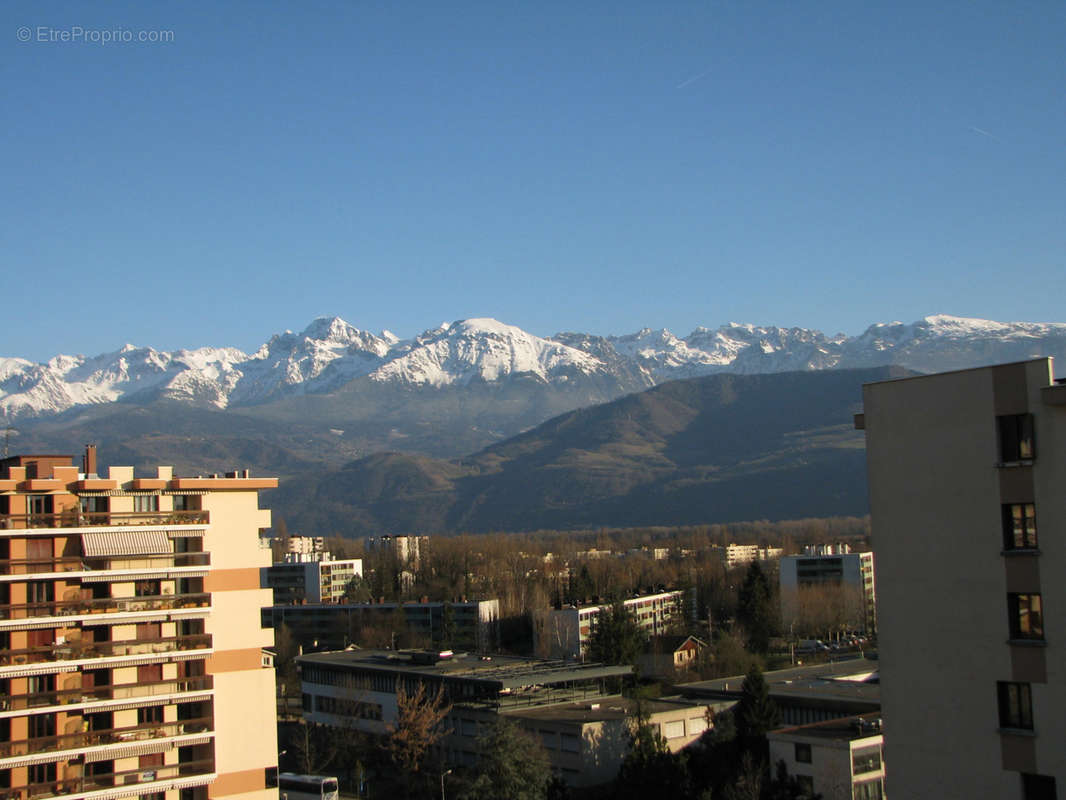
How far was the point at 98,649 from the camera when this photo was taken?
1834 cm

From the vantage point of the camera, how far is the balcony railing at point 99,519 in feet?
59.7

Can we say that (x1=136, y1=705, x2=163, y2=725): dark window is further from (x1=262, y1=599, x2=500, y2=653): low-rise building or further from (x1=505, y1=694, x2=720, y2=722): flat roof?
(x1=262, y1=599, x2=500, y2=653): low-rise building

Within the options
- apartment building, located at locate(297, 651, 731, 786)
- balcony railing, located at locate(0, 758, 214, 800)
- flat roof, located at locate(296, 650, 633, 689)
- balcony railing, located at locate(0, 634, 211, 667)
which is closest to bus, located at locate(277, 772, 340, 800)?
apartment building, located at locate(297, 651, 731, 786)

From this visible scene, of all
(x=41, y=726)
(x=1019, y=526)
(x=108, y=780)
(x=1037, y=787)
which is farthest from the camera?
(x=108, y=780)

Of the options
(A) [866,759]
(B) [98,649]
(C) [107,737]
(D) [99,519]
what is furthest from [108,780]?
(A) [866,759]

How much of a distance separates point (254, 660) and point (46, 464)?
492cm

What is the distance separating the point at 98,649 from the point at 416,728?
1892 cm

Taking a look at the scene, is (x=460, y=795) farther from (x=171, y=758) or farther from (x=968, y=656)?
(x=968, y=656)

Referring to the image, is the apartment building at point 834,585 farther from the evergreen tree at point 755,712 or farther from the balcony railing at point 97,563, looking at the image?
the balcony railing at point 97,563

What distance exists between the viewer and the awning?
18.3 meters

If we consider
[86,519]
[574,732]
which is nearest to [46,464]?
[86,519]

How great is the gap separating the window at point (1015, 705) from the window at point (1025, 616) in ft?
1.50

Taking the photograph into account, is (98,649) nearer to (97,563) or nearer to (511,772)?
(97,563)

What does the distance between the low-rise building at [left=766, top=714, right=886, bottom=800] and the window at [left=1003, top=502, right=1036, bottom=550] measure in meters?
15.4
